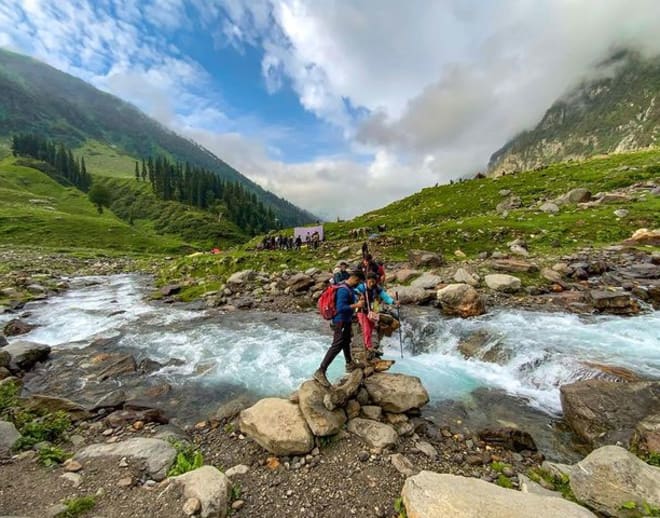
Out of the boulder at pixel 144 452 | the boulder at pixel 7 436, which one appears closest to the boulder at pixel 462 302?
the boulder at pixel 144 452

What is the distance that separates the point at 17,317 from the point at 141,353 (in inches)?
507

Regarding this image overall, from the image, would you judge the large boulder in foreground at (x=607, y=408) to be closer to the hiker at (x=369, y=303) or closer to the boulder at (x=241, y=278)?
the hiker at (x=369, y=303)

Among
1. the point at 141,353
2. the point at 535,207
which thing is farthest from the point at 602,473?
the point at 535,207

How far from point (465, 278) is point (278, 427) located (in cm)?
1727

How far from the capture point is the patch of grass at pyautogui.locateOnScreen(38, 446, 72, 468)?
754cm

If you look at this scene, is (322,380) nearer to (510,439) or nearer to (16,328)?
(510,439)

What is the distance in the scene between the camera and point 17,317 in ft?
70.2

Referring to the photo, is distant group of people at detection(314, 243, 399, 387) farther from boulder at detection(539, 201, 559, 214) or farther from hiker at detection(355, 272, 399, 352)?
boulder at detection(539, 201, 559, 214)

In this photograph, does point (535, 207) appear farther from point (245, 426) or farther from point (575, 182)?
point (245, 426)

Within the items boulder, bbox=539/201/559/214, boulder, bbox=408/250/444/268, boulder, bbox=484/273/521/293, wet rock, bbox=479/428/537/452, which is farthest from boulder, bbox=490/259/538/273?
wet rock, bbox=479/428/537/452

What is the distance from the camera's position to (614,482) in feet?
18.4

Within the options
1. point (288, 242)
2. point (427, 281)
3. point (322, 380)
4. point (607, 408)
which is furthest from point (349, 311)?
point (288, 242)

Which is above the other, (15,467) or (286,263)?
(286,263)

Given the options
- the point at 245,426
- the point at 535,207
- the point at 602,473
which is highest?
the point at 535,207
